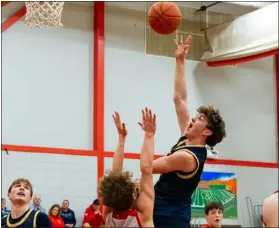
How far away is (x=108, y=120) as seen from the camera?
43.6 feet

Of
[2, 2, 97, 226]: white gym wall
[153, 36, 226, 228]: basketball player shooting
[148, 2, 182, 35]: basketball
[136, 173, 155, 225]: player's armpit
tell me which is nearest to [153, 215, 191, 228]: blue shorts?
[153, 36, 226, 228]: basketball player shooting

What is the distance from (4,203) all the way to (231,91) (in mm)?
6632

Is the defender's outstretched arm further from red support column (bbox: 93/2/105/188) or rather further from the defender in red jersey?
red support column (bbox: 93/2/105/188)

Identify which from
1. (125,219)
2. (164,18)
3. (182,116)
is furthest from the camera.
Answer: (164,18)

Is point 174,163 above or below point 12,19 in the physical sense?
below

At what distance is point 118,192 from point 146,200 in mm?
209

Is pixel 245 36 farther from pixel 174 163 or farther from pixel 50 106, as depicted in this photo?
pixel 174 163

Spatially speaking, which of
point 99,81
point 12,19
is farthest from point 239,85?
point 12,19

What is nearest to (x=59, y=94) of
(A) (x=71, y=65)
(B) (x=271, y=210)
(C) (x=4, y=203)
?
(A) (x=71, y=65)

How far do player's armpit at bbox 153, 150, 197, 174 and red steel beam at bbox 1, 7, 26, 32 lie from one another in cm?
879

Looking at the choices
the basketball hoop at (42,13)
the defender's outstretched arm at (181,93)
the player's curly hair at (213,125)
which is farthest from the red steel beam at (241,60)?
the player's curly hair at (213,125)

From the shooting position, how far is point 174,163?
4.38 meters

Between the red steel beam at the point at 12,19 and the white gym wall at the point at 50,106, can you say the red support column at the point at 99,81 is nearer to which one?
the white gym wall at the point at 50,106

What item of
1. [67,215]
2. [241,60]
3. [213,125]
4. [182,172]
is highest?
[241,60]
